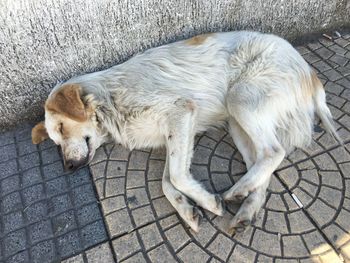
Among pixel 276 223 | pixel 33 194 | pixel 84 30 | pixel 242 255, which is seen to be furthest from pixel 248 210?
pixel 84 30

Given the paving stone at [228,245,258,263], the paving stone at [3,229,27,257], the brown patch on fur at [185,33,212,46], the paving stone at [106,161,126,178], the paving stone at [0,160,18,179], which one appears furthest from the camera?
the brown patch on fur at [185,33,212,46]

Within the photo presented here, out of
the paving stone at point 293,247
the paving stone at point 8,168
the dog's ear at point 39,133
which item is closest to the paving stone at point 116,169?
the dog's ear at point 39,133

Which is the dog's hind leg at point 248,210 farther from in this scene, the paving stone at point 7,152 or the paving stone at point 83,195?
the paving stone at point 7,152

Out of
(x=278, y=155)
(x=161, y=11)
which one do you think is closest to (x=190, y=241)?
(x=278, y=155)

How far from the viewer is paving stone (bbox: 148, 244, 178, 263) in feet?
9.20

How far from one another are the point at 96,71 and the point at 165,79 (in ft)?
2.91

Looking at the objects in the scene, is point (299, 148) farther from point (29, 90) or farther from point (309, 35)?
point (29, 90)

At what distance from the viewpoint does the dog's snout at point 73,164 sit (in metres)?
3.36

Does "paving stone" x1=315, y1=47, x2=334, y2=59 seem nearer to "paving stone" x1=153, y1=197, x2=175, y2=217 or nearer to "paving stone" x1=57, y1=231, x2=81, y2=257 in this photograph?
"paving stone" x1=153, y1=197, x2=175, y2=217

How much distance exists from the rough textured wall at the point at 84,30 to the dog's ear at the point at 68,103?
630mm

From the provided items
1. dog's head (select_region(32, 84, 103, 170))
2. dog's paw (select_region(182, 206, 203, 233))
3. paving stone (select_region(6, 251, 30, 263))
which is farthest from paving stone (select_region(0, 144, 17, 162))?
dog's paw (select_region(182, 206, 203, 233))

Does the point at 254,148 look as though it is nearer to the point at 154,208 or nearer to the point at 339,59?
the point at 154,208

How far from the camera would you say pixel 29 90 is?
12.4 feet

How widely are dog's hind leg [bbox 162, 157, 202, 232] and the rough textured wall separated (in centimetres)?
161
